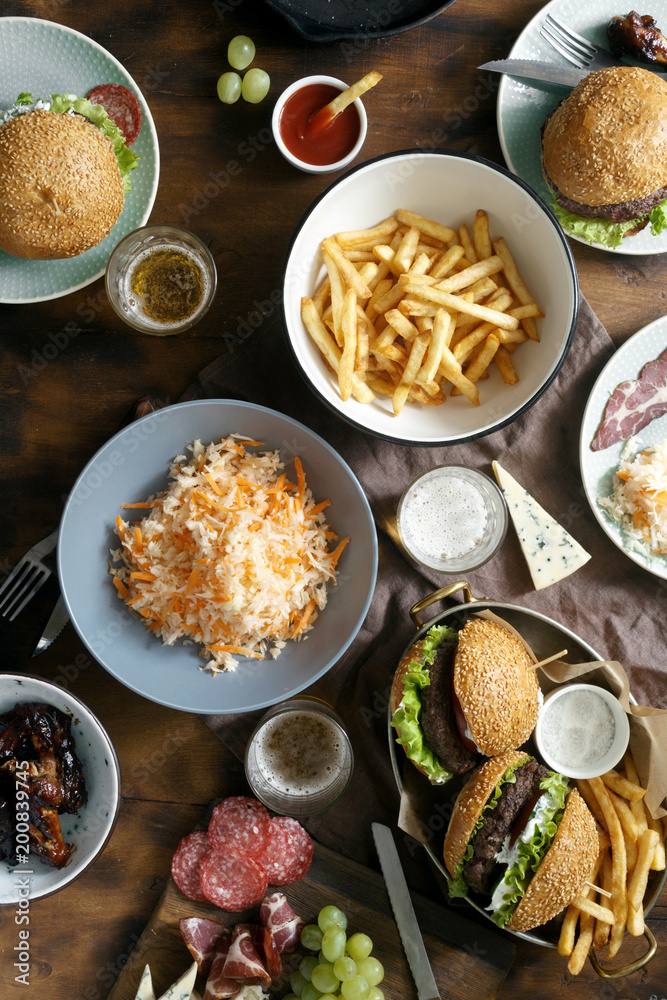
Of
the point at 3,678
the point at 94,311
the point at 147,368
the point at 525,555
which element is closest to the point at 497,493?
the point at 525,555

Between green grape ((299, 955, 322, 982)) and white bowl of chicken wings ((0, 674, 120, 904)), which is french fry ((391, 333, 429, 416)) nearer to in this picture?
white bowl of chicken wings ((0, 674, 120, 904))

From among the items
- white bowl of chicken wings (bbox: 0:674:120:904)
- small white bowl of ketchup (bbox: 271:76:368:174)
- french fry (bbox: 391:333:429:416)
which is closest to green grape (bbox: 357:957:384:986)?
white bowl of chicken wings (bbox: 0:674:120:904)

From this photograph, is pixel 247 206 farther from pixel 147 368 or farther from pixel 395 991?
pixel 395 991

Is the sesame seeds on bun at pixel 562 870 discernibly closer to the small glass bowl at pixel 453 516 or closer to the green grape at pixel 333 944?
the green grape at pixel 333 944

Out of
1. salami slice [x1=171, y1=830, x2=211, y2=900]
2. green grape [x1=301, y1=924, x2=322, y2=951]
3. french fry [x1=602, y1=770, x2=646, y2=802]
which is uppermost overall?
french fry [x1=602, y1=770, x2=646, y2=802]

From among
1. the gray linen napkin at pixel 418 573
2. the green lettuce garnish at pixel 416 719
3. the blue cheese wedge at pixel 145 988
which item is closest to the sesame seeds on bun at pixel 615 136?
the gray linen napkin at pixel 418 573

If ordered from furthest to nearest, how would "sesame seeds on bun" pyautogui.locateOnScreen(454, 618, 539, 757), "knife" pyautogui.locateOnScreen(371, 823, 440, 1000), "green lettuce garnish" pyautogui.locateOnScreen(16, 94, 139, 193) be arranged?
"knife" pyautogui.locateOnScreen(371, 823, 440, 1000), "green lettuce garnish" pyautogui.locateOnScreen(16, 94, 139, 193), "sesame seeds on bun" pyautogui.locateOnScreen(454, 618, 539, 757)

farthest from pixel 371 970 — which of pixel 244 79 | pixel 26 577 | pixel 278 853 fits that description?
pixel 244 79
